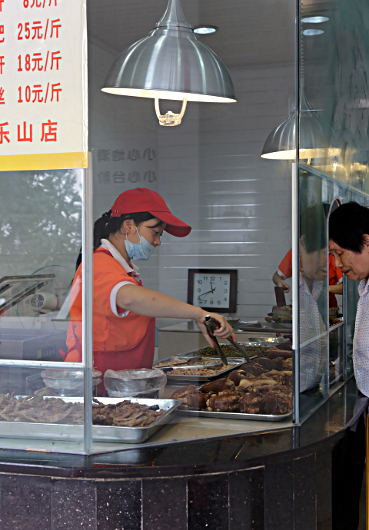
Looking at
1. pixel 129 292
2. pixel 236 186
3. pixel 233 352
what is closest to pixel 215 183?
pixel 236 186

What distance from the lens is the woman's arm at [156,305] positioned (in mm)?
1739

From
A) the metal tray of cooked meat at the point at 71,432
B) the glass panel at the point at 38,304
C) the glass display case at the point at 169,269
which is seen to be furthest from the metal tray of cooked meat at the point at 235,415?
the glass panel at the point at 38,304

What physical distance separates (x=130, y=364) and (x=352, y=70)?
5.67 ft

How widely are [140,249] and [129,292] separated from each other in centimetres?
18

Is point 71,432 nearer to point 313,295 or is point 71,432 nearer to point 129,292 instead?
point 129,292

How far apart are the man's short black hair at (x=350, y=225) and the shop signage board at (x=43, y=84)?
104cm

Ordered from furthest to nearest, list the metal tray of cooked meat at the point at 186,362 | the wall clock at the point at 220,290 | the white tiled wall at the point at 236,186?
1. the wall clock at the point at 220,290
2. the white tiled wall at the point at 236,186
3. the metal tray of cooked meat at the point at 186,362

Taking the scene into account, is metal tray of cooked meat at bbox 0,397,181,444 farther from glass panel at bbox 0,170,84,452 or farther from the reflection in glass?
the reflection in glass

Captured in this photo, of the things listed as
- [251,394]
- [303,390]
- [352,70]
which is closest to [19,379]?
[251,394]

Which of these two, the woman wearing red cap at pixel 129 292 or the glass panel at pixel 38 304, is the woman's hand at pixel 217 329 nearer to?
the woman wearing red cap at pixel 129 292

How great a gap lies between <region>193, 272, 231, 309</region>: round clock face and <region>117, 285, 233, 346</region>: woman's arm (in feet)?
1.02

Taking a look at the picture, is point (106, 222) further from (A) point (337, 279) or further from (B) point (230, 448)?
(A) point (337, 279)

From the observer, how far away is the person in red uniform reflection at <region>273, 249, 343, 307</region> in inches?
71.3

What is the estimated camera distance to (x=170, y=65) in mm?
1741
